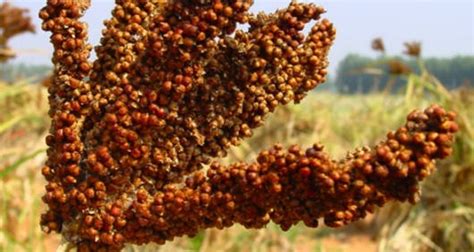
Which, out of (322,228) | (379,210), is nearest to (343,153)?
(379,210)

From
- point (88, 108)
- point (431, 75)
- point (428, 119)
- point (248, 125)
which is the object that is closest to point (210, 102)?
point (248, 125)

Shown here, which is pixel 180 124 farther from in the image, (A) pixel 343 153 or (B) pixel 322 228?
(B) pixel 322 228

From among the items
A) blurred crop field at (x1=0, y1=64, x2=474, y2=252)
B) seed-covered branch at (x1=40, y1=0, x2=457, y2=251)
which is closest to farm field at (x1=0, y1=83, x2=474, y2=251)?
blurred crop field at (x1=0, y1=64, x2=474, y2=252)

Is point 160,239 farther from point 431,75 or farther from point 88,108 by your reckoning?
point 431,75

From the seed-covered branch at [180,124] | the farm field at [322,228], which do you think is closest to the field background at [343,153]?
the farm field at [322,228]

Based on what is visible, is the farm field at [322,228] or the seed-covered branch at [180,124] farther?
the farm field at [322,228]

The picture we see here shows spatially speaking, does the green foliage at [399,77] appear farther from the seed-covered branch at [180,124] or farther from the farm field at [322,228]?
the seed-covered branch at [180,124]

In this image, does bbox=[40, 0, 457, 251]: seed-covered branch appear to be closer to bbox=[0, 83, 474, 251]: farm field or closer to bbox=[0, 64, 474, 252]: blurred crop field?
bbox=[0, 83, 474, 251]: farm field
